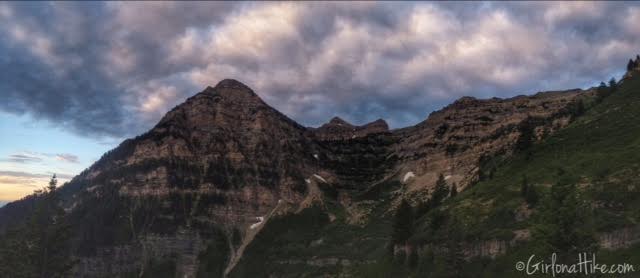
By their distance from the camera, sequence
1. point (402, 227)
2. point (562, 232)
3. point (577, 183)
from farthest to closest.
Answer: point (402, 227) → point (577, 183) → point (562, 232)

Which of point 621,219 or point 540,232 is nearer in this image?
point 540,232

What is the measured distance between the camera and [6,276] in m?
77.2

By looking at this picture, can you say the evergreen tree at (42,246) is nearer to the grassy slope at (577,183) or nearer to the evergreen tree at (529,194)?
the grassy slope at (577,183)

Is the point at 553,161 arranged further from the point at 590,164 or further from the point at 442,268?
the point at 442,268

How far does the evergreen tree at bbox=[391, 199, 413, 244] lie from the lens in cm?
18450

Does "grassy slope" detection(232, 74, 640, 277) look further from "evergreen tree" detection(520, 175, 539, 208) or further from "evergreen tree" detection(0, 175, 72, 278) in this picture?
"evergreen tree" detection(0, 175, 72, 278)

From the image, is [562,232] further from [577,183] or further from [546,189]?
[546,189]

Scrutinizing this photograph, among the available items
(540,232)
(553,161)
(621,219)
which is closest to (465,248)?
(621,219)

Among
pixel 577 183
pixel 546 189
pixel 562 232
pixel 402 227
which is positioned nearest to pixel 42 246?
pixel 562 232

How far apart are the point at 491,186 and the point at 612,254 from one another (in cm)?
9638

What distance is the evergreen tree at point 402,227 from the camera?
184 m

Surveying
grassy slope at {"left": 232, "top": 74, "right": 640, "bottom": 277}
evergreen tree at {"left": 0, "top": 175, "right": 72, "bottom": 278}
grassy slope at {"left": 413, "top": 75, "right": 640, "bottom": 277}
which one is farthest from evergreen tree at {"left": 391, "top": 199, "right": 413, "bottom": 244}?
evergreen tree at {"left": 0, "top": 175, "right": 72, "bottom": 278}

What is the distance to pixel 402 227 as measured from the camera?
618ft

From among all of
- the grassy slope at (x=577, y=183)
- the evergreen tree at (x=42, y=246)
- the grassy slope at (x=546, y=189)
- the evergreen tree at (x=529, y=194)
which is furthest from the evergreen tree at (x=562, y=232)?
the evergreen tree at (x=529, y=194)
